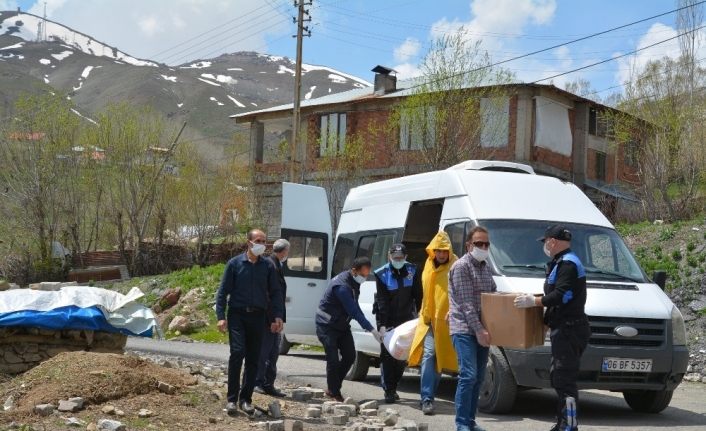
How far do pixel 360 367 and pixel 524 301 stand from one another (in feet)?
19.2

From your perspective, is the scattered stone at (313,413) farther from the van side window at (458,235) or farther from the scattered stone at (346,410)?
the van side window at (458,235)

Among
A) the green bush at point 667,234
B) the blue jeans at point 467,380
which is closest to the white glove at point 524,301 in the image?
the blue jeans at point 467,380

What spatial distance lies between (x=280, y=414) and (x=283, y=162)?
32.8m

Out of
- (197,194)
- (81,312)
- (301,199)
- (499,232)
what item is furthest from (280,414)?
(197,194)

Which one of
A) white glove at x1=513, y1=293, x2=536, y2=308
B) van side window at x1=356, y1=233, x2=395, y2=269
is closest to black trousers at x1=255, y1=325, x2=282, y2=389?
van side window at x1=356, y1=233, x2=395, y2=269

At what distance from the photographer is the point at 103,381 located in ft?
31.6

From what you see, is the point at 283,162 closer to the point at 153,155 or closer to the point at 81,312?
the point at 153,155

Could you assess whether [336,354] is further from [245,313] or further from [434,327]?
A: [245,313]

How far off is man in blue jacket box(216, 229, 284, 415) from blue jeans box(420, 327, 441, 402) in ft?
5.92

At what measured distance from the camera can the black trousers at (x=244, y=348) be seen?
9.56 m

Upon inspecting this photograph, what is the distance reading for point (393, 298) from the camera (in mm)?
11195

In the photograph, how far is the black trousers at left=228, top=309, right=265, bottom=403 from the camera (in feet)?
31.4

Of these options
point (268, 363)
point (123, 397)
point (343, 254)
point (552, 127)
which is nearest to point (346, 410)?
point (268, 363)

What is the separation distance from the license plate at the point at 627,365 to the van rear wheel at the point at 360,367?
14.5 ft
